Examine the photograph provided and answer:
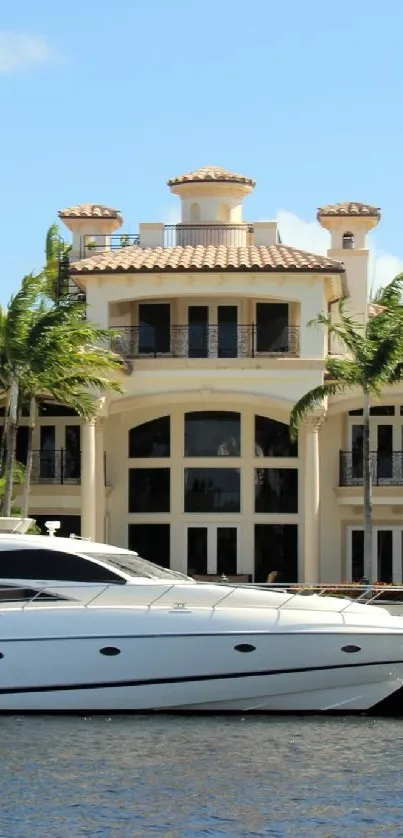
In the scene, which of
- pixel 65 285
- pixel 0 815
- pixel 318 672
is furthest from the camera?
pixel 65 285

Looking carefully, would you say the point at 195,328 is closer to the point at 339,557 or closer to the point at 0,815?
the point at 339,557

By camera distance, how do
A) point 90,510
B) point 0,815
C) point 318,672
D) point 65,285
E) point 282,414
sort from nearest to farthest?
point 0,815, point 318,672, point 90,510, point 282,414, point 65,285

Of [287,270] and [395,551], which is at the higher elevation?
[287,270]

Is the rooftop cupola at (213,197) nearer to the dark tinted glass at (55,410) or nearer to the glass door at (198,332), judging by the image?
the glass door at (198,332)

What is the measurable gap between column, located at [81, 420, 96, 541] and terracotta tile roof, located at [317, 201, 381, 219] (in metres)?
14.3

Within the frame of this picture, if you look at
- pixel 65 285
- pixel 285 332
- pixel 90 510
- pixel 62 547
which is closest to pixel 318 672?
pixel 62 547

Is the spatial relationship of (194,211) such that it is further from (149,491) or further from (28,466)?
(28,466)

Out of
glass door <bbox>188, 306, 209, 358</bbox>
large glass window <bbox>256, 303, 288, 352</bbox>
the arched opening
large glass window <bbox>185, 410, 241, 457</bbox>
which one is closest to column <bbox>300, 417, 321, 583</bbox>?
large glass window <bbox>256, 303, 288, 352</bbox>

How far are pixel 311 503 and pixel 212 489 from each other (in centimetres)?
441

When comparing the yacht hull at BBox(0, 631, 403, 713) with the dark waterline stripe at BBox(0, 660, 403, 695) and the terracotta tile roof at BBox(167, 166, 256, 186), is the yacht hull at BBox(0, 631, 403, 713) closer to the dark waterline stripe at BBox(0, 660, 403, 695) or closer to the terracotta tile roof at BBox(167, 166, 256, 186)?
the dark waterline stripe at BBox(0, 660, 403, 695)

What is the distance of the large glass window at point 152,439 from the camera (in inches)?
2020

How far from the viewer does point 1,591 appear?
28.0 meters

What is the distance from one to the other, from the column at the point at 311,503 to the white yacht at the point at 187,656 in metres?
19.5

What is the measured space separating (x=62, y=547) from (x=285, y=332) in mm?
22082
